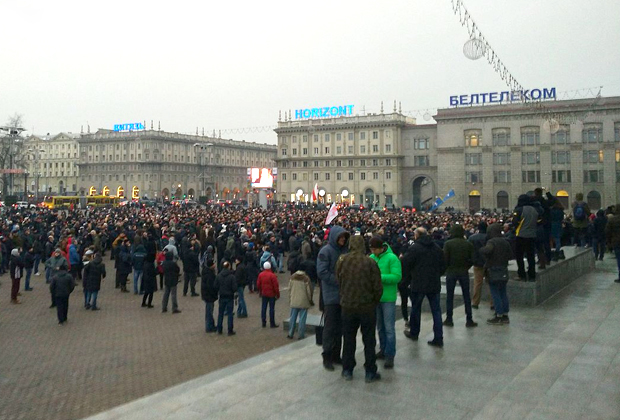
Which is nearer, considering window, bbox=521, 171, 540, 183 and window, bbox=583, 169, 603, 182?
window, bbox=583, 169, 603, 182

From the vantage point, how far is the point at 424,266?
784 centimetres

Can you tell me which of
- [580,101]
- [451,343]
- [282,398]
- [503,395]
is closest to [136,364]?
[282,398]

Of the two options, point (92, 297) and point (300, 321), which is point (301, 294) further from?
point (92, 297)

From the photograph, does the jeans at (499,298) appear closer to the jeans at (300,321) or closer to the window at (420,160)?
the jeans at (300,321)

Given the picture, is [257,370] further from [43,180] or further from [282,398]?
[43,180]

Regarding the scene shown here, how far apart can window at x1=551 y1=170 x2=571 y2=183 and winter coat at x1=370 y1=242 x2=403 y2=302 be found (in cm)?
6764

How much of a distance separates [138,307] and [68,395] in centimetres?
702

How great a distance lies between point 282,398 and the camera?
5918 millimetres

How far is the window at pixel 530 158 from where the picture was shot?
68.4m

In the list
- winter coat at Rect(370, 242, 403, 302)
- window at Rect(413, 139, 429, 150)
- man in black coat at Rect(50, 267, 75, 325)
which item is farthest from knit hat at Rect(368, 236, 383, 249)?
window at Rect(413, 139, 429, 150)

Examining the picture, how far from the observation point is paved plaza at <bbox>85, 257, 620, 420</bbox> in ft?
17.8

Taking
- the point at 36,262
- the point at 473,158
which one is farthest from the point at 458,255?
the point at 473,158

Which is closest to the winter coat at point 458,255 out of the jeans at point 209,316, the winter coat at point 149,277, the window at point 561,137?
the jeans at point 209,316

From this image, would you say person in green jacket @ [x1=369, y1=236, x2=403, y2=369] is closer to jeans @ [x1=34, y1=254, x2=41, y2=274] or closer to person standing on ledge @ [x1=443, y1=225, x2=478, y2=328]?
person standing on ledge @ [x1=443, y1=225, x2=478, y2=328]
